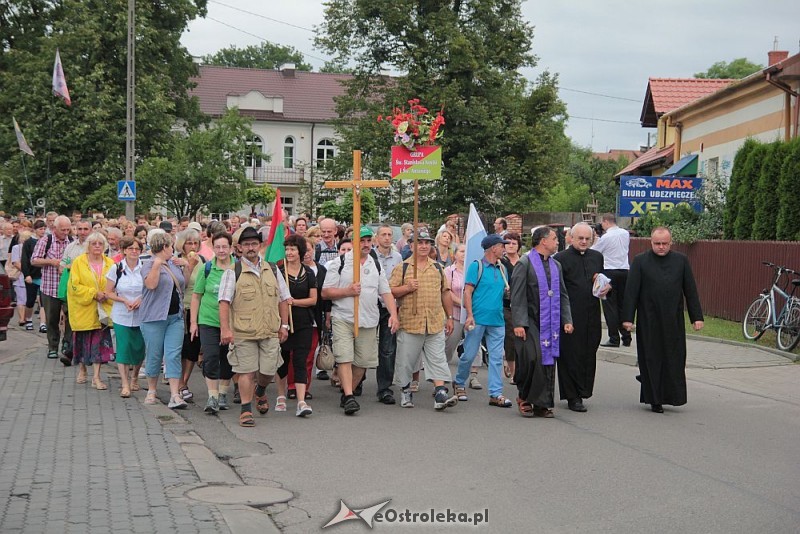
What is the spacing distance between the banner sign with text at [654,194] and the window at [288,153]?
4874 cm

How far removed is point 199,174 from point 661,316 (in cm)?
2799

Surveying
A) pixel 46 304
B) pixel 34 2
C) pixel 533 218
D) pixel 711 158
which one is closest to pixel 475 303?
pixel 46 304

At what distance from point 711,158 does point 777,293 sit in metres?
14.0

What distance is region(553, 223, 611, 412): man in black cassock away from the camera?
33.9ft

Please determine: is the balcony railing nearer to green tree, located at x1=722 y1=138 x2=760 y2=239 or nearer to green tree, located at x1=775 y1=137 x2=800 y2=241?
green tree, located at x1=722 y1=138 x2=760 y2=239

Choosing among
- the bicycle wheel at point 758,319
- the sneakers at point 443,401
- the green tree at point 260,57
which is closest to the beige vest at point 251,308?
the sneakers at point 443,401

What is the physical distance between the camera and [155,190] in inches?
1416

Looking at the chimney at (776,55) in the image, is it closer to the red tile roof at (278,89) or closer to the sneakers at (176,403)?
the sneakers at (176,403)

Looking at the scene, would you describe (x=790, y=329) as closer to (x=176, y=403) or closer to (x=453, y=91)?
(x=176, y=403)

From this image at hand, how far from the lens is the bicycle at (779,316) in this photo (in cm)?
1472

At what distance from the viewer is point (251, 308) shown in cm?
941

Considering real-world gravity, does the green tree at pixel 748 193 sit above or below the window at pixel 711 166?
below

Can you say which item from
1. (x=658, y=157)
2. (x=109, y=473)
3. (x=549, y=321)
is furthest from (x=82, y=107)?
(x=109, y=473)

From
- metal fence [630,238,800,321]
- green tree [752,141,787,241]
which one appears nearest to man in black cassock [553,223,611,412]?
metal fence [630,238,800,321]
